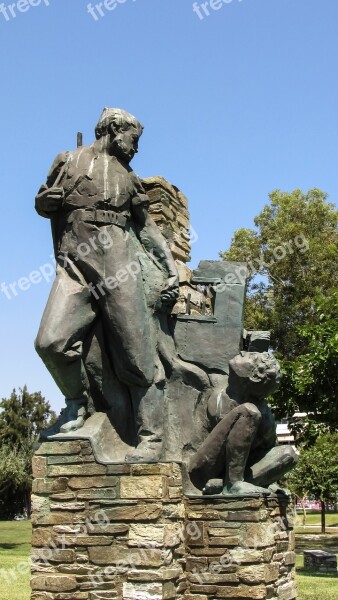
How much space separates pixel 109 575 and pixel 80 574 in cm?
24

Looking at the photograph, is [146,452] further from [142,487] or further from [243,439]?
[243,439]

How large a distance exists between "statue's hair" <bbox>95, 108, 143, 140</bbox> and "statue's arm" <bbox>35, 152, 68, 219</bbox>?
381 mm

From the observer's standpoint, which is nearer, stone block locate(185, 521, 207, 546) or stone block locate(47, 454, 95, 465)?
stone block locate(47, 454, 95, 465)

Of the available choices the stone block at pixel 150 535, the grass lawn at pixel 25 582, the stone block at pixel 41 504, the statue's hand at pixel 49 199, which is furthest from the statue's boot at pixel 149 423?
the grass lawn at pixel 25 582

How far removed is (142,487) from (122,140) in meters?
3.00

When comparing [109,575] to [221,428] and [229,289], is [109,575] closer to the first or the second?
[221,428]

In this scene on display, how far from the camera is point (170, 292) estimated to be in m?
6.84

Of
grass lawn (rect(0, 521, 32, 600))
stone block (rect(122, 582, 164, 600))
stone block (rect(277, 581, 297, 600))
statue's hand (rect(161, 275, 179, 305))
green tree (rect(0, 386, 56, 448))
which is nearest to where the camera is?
stone block (rect(122, 582, 164, 600))

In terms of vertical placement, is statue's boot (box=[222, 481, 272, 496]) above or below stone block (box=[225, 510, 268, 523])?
above

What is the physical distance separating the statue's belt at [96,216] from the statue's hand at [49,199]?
0.16m

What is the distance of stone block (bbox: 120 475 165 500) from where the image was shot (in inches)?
234

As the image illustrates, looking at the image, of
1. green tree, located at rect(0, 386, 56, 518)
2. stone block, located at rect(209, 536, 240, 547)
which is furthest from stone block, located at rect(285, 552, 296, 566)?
green tree, located at rect(0, 386, 56, 518)

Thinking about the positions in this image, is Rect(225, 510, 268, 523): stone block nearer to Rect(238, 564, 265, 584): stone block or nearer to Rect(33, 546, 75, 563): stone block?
Rect(238, 564, 265, 584): stone block

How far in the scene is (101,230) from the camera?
6.61m
